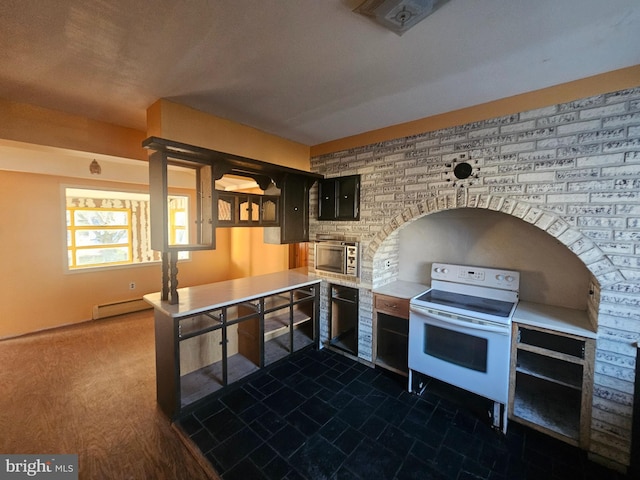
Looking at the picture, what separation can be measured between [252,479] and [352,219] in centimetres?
236

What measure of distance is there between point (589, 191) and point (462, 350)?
146cm

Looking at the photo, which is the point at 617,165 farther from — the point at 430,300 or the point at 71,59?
the point at 71,59

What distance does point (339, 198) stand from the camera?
10.2ft

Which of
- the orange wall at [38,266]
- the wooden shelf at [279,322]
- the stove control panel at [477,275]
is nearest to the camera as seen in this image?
the stove control panel at [477,275]

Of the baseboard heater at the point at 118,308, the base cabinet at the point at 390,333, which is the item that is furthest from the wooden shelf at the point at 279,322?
the baseboard heater at the point at 118,308

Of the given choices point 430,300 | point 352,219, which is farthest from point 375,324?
point 352,219

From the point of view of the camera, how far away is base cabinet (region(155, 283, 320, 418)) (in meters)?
2.09

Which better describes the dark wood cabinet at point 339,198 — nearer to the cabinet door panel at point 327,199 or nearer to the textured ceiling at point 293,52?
the cabinet door panel at point 327,199

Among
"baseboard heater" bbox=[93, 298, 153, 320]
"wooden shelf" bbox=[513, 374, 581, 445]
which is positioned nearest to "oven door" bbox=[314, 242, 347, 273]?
"wooden shelf" bbox=[513, 374, 581, 445]

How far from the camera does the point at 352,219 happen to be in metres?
3.00

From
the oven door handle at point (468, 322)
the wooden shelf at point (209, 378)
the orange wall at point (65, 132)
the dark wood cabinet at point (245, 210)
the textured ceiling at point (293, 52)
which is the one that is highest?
the textured ceiling at point (293, 52)

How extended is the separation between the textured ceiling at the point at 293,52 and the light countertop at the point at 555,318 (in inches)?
67.6

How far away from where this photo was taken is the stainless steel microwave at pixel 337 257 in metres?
2.94

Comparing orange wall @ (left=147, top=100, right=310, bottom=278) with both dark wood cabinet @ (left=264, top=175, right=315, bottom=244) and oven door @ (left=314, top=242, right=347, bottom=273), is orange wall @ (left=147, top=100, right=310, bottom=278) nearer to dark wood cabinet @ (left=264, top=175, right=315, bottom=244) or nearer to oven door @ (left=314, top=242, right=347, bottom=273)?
dark wood cabinet @ (left=264, top=175, right=315, bottom=244)
